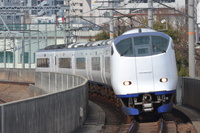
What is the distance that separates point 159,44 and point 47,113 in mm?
5661

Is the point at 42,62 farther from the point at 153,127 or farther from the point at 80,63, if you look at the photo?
the point at 153,127

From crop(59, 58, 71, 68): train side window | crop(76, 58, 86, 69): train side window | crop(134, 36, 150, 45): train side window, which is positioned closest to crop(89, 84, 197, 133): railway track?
crop(134, 36, 150, 45): train side window

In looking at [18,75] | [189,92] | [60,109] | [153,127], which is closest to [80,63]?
[189,92]

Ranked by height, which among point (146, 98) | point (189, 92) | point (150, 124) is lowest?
point (150, 124)

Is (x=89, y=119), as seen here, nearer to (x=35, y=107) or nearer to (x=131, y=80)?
(x=131, y=80)

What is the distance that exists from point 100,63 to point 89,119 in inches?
277

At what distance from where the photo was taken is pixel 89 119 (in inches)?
791

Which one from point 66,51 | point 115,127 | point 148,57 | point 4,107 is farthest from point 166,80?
point 66,51

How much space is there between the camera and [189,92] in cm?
2330

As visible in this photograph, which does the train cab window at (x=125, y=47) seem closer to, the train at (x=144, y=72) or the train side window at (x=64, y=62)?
the train at (x=144, y=72)

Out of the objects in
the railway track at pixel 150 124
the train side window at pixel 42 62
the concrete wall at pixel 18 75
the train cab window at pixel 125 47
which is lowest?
the concrete wall at pixel 18 75

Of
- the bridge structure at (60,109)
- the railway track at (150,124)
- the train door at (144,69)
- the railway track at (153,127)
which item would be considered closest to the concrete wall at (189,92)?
the bridge structure at (60,109)

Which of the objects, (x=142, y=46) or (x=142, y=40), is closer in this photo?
(x=142, y=46)

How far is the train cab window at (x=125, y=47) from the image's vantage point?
1831 cm
